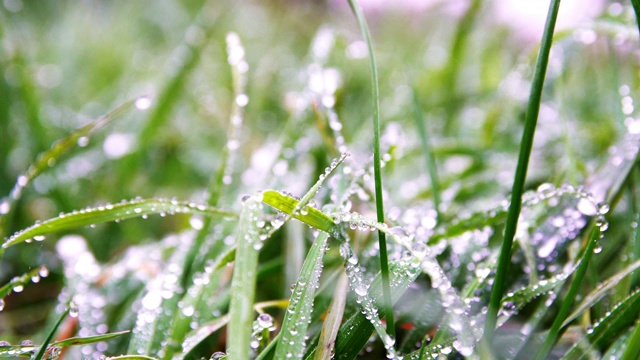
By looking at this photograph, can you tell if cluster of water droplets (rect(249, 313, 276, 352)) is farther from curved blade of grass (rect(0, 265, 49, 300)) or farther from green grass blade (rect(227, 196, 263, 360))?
curved blade of grass (rect(0, 265, 49, 300))

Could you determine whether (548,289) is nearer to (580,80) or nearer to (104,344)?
(104,344)

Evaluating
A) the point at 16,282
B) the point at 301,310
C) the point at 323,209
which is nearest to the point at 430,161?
the point at 323,209

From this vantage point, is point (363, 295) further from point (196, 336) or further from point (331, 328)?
point (196, 336)

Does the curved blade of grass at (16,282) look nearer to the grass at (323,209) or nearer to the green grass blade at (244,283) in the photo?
the grass at (323,209)

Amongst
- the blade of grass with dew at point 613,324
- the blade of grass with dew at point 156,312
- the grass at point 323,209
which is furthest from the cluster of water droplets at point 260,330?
the blade of grass with dew at point 613,324

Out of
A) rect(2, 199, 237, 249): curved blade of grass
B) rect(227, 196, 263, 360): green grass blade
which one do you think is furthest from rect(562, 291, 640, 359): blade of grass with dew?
rect(2, 199, 237, 249): curved blade of grass
